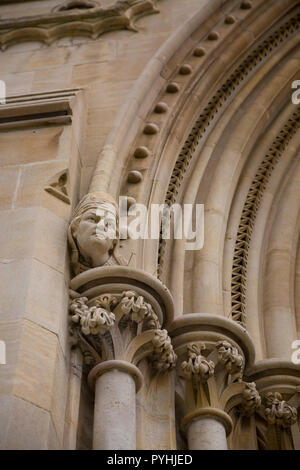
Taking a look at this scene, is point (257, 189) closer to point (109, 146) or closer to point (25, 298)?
point (109, 146)

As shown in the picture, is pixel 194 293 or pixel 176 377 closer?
pixel 176 377

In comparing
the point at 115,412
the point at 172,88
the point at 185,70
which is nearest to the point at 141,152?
the point at 172,88

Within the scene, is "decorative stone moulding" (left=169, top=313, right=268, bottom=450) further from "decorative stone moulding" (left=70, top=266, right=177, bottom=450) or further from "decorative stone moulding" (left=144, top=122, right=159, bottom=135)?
"decorative stone moulding" (left=144, top=122, right=159, bottom=135)

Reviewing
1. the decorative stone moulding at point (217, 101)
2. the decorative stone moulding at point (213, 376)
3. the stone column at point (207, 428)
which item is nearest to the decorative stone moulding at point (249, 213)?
the decorative stone moulding at point (217, 101)

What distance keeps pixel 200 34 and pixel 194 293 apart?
9.17 feet

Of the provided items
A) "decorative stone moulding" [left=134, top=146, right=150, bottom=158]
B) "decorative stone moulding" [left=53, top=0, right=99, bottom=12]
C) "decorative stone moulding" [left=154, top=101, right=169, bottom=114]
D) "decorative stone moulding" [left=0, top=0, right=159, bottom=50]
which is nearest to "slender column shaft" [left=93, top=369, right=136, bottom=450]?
"decorative stone moulding" [left=134, top=146, right=150, bottom=158]

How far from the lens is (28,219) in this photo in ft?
19.7

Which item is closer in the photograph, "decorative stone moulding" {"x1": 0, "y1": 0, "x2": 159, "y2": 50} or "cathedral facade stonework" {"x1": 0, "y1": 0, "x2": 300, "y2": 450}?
"cathedral facade stonework" {"x1": 0, "y1": 0, "x2": 300, "y2": 450}

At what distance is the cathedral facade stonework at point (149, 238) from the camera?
17.7 ft

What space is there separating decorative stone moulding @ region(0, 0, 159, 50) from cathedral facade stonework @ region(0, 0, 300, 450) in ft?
0.06

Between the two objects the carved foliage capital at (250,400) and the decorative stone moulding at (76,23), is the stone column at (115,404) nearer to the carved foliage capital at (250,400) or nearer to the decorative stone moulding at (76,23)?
the carved foliage capital at (250,400)

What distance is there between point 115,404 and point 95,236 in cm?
112

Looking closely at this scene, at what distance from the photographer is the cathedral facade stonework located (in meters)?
5.39

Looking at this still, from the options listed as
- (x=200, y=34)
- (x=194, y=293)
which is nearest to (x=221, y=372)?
(x=194, y=293)
